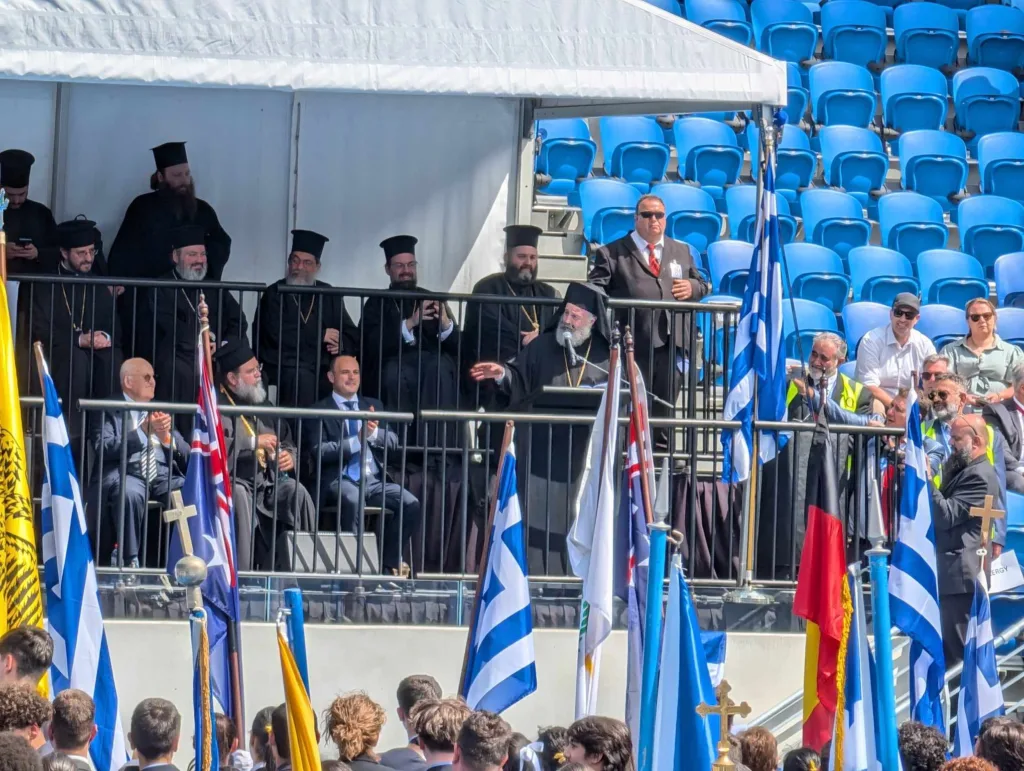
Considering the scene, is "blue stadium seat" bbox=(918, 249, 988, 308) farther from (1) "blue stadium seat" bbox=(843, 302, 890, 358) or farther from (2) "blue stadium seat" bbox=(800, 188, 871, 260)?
(1) "blue stadium seat" bbox=(843, 302, 890, 358)

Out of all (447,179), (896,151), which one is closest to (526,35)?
(447,179)

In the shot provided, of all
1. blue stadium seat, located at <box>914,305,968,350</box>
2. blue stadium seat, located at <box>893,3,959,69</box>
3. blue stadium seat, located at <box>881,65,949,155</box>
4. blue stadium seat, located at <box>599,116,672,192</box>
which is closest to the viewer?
blue stadium seat, located at <box>914,305,968,350</box>

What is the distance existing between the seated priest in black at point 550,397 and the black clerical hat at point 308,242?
54.6 inches

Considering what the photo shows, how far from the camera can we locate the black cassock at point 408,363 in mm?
11234

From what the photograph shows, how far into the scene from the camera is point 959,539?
10.3 meters

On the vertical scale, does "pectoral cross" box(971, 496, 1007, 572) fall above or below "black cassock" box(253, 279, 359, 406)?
below

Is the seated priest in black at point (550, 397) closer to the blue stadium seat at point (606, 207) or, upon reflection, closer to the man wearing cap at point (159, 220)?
the man wearing cap at point (159, 220)

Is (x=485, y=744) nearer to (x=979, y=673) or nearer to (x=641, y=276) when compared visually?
(x=979, y=673)

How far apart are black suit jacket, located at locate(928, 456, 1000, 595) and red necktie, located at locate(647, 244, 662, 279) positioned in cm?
224

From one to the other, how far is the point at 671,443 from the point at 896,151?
8788 mm

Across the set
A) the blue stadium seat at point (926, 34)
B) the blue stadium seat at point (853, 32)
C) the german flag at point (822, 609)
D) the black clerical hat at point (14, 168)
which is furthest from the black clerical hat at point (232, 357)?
the blue stadium seat at point (926, 34)

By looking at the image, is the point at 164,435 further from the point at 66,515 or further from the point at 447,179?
the point at 447,179

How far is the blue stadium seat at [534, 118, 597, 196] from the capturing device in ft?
53.8

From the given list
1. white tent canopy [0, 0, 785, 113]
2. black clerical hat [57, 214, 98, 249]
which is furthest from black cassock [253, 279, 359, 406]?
white tent canopy [0, 0, 785, 113]
